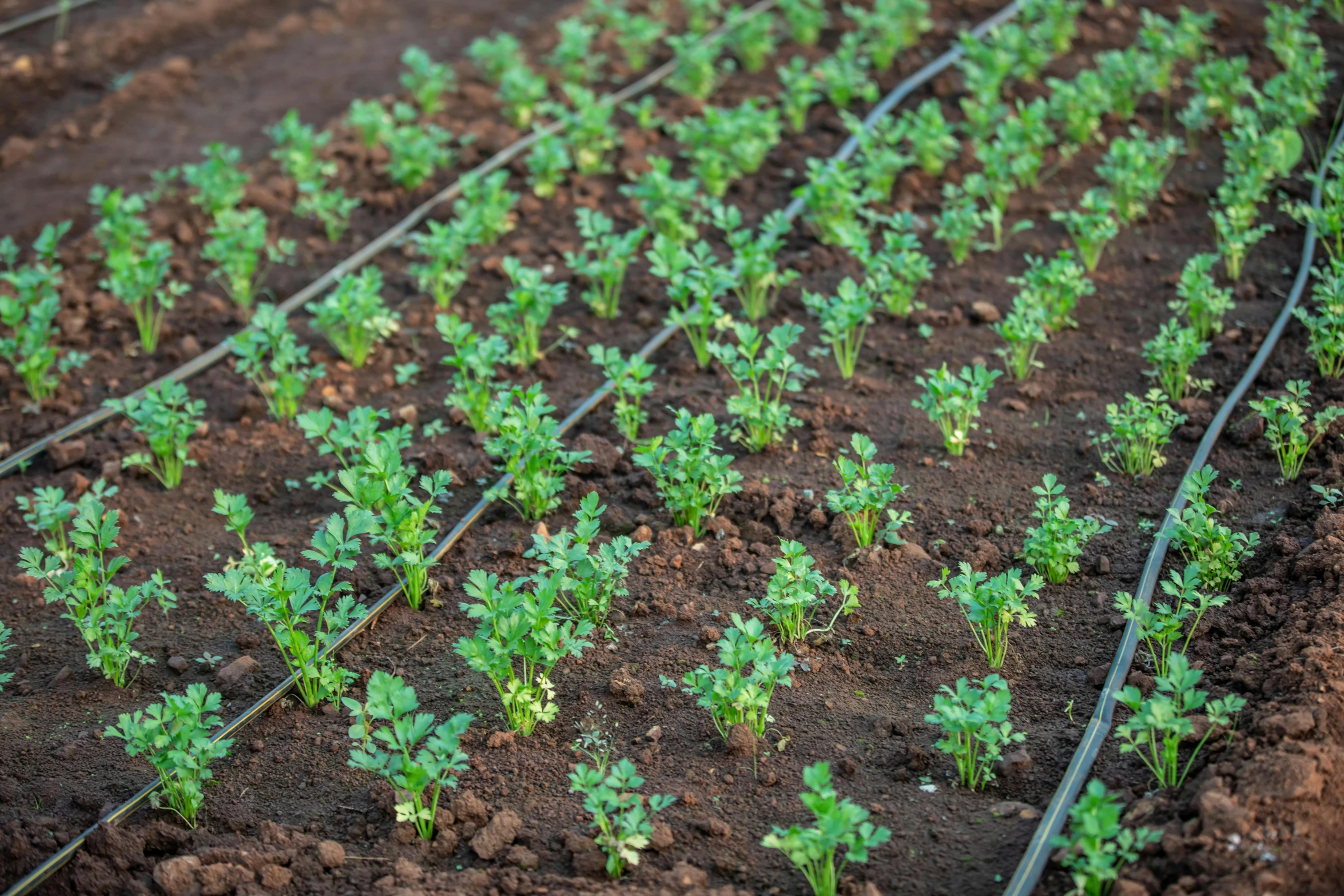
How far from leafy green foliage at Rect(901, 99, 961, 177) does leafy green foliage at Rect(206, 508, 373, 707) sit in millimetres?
3895

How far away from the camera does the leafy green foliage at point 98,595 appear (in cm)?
342

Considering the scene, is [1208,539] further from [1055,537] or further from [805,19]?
[805,19]

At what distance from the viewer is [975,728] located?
2.83 metres

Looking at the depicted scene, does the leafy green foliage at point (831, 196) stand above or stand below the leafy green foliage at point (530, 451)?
above

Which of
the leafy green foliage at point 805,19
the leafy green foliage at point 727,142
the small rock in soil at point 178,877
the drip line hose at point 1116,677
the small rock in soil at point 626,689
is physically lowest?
the small rock in soil at point 178,877

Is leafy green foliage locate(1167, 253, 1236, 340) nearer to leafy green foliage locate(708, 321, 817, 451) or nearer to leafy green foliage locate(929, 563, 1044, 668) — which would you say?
leafy green foliage locate(708, 321, 817, 451)

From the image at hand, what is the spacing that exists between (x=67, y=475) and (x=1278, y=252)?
5534 millimetres

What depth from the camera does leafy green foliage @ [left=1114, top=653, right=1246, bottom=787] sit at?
8.87 feet

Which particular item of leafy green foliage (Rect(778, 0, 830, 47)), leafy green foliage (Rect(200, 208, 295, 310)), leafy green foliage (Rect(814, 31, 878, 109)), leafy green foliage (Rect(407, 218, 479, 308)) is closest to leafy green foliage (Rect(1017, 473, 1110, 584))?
leafy green foliage (Rect(407, 218, 479, 308))

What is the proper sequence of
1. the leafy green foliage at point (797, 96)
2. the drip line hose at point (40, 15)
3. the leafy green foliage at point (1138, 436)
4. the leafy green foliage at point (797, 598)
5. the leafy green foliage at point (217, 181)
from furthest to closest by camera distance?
the drip line hose at point (40, 15) < the leafy green foliage at point (797, 96) < the leafy green foliage at point (217, 181) < the leafy green foliage at point (1138, 436) < the leafy green foliage at point (797, 598)

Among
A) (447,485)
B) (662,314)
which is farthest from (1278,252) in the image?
(447,485)

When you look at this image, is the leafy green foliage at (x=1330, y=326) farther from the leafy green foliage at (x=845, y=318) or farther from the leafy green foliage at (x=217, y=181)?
the leafy green foliage at (x=217, y=181)

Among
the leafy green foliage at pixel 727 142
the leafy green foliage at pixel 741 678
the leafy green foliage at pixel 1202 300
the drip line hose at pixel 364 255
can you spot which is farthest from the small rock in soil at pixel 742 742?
the leafy green foliage at pixel 727 142

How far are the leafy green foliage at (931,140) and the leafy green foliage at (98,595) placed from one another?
14.0 ft
